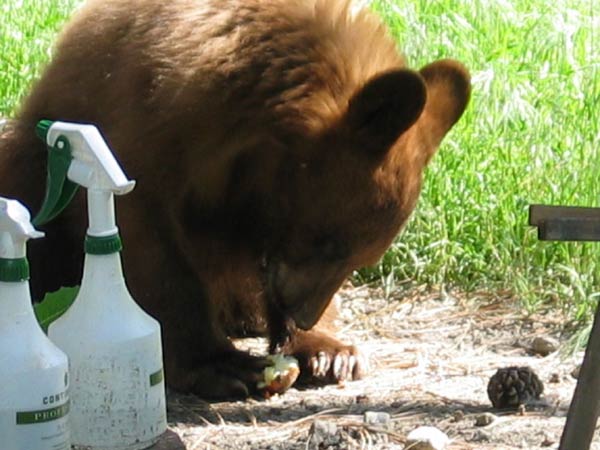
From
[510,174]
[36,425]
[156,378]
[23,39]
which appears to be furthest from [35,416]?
[23,39]

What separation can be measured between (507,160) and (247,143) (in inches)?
83.0

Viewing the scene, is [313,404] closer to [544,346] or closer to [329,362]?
[329,362]

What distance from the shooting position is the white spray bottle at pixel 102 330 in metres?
2.67

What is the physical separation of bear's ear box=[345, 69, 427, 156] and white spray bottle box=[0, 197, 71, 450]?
2.12 m

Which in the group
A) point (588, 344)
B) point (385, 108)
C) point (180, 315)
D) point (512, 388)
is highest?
point (385, 108)

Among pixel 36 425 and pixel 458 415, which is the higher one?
pixel 36 425

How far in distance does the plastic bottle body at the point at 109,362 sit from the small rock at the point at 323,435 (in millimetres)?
1546

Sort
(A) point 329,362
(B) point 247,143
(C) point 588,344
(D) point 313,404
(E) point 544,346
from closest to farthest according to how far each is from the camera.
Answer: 1. (C) point 588,344
2. (B) point 247,143
3. (D) point 313,404
4. (A) point 329,362
5. (E) point 544,346

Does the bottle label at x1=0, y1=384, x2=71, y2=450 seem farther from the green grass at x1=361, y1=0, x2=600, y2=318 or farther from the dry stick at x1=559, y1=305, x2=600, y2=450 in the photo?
the green grass at x1=361, y1=0, x2=600, y2=318

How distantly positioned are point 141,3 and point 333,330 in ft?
5.16

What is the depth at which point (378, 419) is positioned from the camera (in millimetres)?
4547

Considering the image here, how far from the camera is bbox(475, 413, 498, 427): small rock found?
4.53 metres

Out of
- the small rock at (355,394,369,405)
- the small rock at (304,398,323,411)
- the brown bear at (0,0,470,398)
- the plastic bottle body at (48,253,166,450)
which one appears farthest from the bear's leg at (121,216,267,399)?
the plastic bottle body at (48,253,166,450)

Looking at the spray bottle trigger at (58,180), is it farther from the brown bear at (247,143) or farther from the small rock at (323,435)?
the brown bear at (247,143)
